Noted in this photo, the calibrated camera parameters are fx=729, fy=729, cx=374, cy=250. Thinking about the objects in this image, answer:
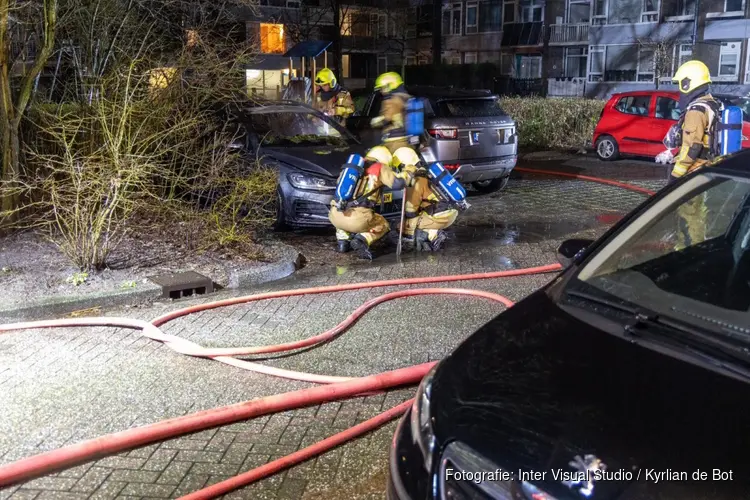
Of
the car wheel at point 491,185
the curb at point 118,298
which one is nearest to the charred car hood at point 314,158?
the curb at point 118,298

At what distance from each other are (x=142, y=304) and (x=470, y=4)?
38193mm

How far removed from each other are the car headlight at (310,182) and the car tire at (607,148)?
960 centimetres

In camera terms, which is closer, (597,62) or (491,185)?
(491,185)

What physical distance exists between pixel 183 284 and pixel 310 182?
2.36m

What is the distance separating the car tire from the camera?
52.1ft

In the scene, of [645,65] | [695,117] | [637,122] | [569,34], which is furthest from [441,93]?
[569,34]

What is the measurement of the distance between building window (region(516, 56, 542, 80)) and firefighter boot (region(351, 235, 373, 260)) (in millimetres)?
32712

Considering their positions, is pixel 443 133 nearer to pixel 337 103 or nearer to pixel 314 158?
pixel 314 158

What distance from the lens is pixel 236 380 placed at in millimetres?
4562

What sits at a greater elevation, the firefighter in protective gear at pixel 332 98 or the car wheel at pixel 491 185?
the firefighter in protective gear at pixel 332 98

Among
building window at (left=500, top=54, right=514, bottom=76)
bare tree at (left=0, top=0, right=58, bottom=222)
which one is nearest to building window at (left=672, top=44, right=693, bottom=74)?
building window at (left=500, top=54, right=514, bottom=76)

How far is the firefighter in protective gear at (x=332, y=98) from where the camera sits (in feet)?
40.9

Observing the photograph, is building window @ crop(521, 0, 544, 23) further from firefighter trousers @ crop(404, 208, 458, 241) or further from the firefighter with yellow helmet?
firefighter trousers @ crop(404, 208, 458, 241)

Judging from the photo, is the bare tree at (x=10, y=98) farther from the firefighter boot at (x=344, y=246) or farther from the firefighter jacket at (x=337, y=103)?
the firefighter jacket at (x=337, y=103)
